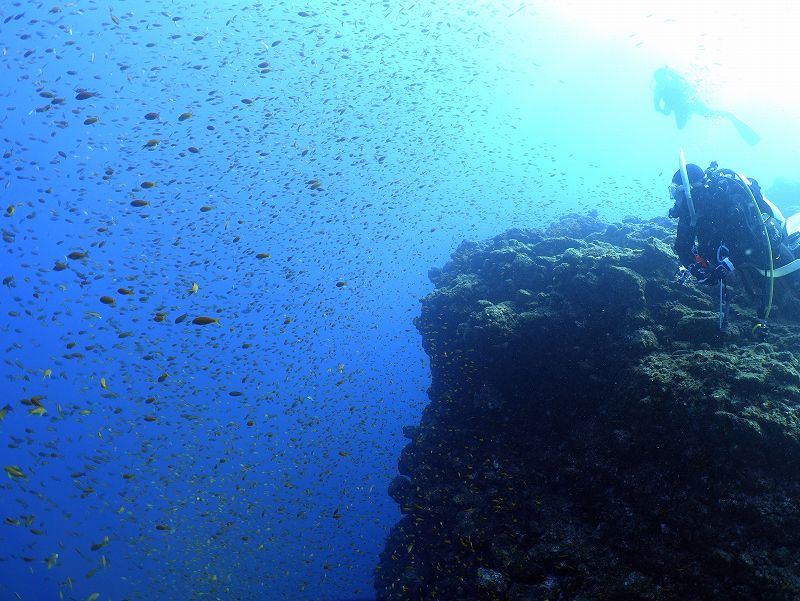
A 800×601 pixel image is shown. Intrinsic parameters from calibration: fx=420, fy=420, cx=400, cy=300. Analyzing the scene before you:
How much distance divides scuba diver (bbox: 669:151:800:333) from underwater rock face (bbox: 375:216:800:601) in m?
1.13

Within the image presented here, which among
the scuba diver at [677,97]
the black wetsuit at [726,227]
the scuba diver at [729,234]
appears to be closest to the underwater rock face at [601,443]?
the scuba diver at [729,234]

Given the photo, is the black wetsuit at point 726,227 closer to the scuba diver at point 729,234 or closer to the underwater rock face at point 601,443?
the scuba diver at point 729,234

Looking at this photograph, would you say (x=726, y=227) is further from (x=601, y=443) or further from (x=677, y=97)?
(x=677, y=97)

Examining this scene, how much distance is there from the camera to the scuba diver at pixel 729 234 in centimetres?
639

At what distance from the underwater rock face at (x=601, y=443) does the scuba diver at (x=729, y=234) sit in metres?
1.13

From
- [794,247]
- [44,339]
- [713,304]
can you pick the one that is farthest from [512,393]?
[44,339]

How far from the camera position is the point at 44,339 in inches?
4065

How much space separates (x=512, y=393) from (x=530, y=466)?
1.90m

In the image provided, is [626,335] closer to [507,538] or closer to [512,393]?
[512,393]

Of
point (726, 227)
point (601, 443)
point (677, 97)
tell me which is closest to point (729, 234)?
point (726, 227)

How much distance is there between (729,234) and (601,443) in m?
4.10

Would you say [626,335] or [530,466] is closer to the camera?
[626,335]

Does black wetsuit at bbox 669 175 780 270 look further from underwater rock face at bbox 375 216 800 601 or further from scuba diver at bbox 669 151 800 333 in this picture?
underwater rock face at bbox 375 216 800 601

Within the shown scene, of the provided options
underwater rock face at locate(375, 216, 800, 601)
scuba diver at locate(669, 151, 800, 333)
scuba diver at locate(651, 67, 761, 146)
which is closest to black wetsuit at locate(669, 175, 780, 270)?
scuba diver at locate(669, 151, 800, 333)
